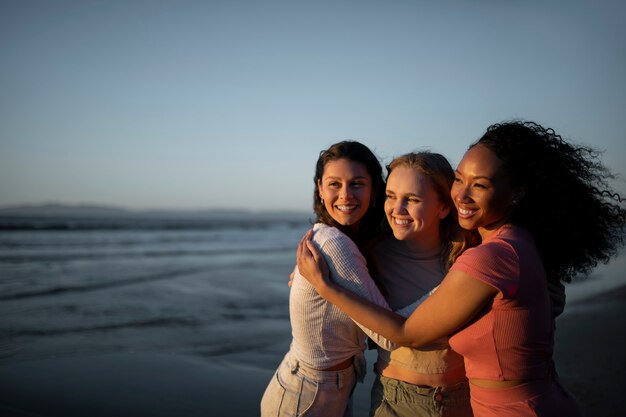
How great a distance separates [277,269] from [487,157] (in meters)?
13.5

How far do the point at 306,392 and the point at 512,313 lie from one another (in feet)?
4.02

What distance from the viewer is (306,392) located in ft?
8.51

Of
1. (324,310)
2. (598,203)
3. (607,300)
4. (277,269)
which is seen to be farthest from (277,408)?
(277,269)

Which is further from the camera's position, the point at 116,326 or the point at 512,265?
the point at 116,326

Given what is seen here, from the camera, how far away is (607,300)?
9.65m

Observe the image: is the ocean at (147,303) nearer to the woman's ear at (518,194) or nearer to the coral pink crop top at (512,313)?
the woman's ear at (518,194)

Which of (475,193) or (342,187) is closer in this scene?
(475,193)

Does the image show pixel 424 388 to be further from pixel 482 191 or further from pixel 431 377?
pixel 482 191

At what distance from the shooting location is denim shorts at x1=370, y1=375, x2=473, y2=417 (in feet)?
8.25

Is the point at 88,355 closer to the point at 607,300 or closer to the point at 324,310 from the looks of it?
the point at 324,310

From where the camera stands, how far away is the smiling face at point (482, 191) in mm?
2381

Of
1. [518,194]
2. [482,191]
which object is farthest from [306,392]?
[518,194]

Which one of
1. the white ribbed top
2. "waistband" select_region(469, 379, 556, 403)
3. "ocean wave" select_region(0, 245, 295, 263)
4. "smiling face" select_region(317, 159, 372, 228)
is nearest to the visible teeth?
the white ribbed top

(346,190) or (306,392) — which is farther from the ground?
(346,190)
